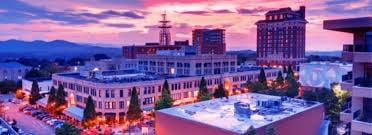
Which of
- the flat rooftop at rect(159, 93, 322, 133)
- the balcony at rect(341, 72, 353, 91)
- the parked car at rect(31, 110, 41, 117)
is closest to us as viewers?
the balcony at rect(341, 72, 353, 91)

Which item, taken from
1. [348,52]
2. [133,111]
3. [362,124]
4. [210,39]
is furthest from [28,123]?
[210,39]

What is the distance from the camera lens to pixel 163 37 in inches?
6255

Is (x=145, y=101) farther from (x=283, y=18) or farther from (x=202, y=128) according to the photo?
(x=283, y=18)

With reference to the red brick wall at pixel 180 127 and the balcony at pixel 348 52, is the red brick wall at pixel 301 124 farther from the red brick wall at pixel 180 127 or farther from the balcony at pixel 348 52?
the balcony at pixel 348 52

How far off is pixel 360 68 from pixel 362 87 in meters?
1.31

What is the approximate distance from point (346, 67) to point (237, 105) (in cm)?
4683

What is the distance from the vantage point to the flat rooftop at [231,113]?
101 feet

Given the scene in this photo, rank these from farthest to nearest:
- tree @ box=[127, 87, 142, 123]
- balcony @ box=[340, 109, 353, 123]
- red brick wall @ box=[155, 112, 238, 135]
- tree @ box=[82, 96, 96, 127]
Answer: tree @ box=[127, 87, 142, 123], tree @ box=[82, 96, 96, 127], red brick wall @ box=[155, 112, 238, 135], balcony @ box=[340, 109, 353, 123]

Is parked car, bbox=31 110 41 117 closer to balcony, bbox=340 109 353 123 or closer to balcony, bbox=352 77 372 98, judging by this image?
balcony, bbox=340 109 353 123

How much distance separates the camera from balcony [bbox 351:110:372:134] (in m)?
14.0

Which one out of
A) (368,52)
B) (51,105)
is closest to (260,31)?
(51,105)

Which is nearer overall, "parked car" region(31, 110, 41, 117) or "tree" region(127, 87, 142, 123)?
"tree" region(127, 87, 142, 123)

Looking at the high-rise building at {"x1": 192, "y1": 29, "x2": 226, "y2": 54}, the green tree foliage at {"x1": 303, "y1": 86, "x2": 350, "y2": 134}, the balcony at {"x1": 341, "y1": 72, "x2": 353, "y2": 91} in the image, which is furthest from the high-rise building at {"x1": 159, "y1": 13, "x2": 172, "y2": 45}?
the balcony at {"x1": 341, "y1": 72, "x2": 353, "y2": 91}

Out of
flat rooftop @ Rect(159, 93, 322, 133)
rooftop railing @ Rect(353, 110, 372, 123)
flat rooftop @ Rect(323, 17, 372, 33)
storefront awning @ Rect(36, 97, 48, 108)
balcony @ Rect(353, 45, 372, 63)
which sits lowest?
storefront awning @ Rect(36, 97, 48, 108)
